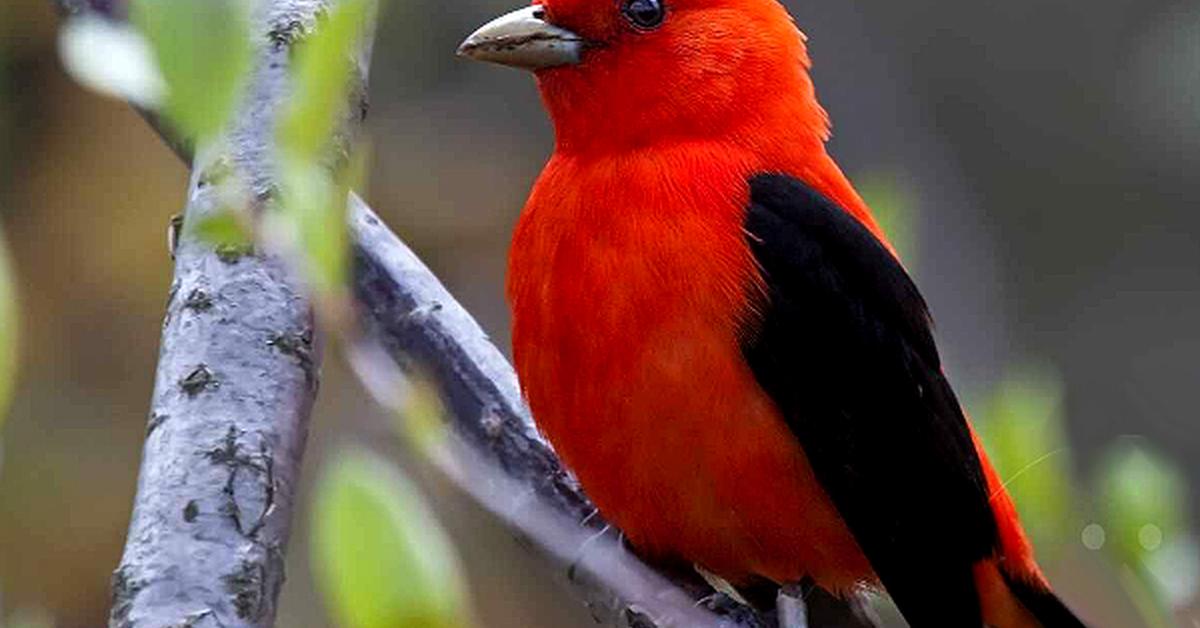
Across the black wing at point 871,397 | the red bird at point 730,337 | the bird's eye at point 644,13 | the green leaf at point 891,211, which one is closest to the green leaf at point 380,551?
the green leaf at point 891,211

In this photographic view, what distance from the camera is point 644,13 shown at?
328 centimetres

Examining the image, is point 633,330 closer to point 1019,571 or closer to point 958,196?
point 1019,571

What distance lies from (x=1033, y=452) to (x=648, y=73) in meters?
1.38

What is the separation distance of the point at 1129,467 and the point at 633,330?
103 centimetres

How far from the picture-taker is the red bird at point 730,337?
9.20 feet

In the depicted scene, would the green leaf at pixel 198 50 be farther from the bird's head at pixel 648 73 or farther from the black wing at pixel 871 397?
the bird's head at pixel 648 73

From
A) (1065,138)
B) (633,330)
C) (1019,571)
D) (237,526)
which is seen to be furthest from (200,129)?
(1065,138)

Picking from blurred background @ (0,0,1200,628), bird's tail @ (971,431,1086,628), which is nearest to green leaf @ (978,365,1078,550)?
bird's tail @ (971,431,1086,628)

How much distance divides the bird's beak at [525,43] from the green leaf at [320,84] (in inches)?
64.5

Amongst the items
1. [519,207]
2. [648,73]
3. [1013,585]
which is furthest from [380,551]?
[519,207]

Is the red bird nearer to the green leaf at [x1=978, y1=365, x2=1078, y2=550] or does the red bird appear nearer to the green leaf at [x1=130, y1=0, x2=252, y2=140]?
the green leaf at [x1=978, y1=365, x2=1078, y2=550]

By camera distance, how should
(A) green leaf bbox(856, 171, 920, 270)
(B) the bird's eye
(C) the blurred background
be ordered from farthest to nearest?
1. (C) the blurred background
2. (B) the bird's eye
3. (A) green leaf bbox(856, 171, 920, 270)

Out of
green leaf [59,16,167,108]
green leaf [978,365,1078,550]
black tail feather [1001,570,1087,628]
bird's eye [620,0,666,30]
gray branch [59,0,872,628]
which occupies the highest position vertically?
bird's eye [620,0,666,30]

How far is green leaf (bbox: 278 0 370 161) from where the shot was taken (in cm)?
133
